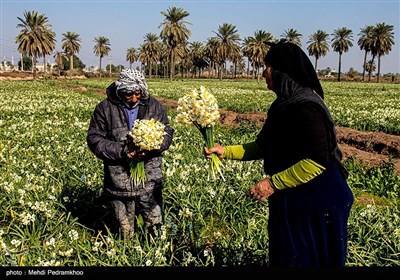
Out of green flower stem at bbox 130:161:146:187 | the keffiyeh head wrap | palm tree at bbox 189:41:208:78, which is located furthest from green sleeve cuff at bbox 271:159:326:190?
palm tree at bbox 189:41:208:78

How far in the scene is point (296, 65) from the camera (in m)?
2.51

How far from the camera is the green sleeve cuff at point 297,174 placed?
8.04ft

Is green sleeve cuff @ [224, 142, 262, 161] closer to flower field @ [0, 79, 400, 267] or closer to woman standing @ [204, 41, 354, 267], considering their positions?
woman standing @ [204, 41, 354, 267]

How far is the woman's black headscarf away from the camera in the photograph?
2500mm

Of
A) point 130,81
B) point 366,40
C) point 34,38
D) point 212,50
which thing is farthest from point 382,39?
point 130,81

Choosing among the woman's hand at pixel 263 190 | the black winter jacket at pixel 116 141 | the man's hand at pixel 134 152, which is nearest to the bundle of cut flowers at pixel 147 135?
the man's hand at pixel 134 152

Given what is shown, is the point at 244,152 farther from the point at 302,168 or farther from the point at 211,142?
the point at 302,168

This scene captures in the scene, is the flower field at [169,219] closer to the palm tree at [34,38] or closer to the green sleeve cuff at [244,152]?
the green sleeve cuff at [244,152]

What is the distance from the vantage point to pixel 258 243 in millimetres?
4094

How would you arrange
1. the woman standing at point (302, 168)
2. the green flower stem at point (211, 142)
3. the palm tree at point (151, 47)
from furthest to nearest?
the palm tree at point (151, 47) < the green flower stem at point (211, 142) < the woman standing at point (302, 168)

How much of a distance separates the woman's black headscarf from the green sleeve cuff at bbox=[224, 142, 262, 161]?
2.55 ft

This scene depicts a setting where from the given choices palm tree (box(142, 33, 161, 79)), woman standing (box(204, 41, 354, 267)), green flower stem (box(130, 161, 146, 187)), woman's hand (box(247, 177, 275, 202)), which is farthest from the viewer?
palm tree (box(142, 33, 161, 79))

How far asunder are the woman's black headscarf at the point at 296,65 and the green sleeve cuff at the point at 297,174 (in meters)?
0.51

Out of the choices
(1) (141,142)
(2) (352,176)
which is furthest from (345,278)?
(2) (352,176)
